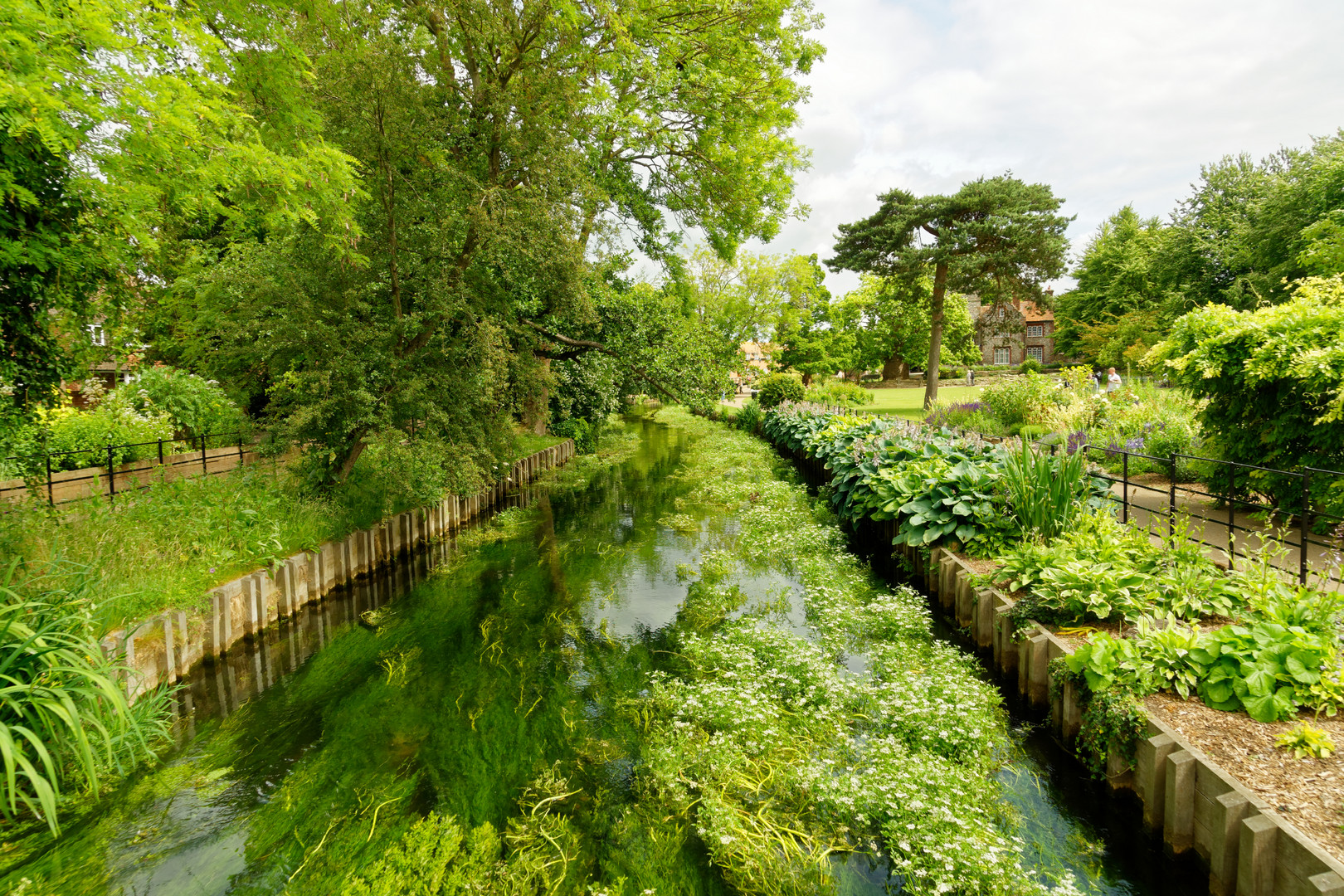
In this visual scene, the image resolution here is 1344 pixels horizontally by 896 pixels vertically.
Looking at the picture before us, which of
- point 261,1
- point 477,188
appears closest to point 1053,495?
point 477,188

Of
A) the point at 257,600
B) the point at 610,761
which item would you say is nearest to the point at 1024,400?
the point at 610,761

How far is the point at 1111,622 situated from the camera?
5.32 m

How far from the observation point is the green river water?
4055 millimetres

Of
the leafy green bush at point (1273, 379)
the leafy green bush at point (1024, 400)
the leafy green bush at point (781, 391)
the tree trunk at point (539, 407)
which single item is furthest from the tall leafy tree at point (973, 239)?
the leafy green bush at point (1273, 379)

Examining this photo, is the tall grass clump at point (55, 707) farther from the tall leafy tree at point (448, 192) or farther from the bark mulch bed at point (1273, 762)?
the bark mulch bed at point (1273, 762)

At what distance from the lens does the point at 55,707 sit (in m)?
3.87

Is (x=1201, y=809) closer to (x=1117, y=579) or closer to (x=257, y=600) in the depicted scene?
(x=1117, y=579)

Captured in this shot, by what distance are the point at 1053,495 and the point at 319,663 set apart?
8.70 metres

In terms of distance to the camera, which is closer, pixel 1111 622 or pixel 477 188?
pixel 1111 622

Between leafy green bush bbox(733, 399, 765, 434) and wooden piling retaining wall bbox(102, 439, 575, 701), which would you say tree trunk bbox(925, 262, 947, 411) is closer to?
leafy green bush bbox(733, 399, 765, 434)

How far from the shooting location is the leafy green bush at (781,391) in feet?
94.6

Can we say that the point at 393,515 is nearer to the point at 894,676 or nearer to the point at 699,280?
the point at 894,676

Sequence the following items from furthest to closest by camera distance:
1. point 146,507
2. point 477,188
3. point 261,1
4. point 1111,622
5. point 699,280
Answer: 1. point 699,280
2. point 477,188
3. point 261,1
4. point 146,507
5. point 1111,622

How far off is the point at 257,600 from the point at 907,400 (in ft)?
115
